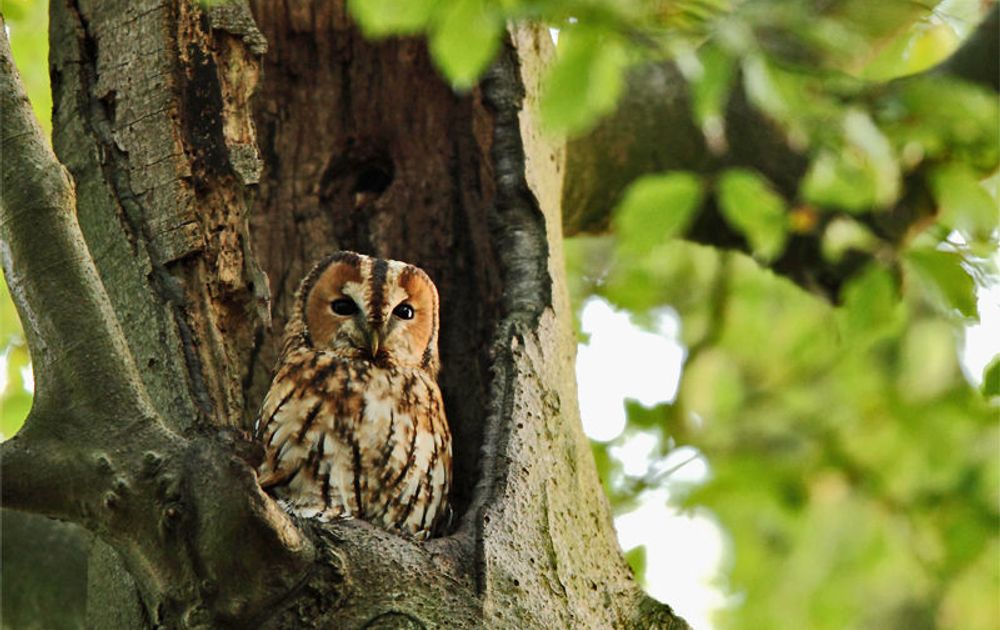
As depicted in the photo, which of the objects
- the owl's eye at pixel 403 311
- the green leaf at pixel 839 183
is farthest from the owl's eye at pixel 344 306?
the green leaf at pixel 839 183

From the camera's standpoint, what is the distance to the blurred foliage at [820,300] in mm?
2764

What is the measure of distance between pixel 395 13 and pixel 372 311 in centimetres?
73

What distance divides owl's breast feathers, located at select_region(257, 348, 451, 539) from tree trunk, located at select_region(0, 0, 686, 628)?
0.14 metres

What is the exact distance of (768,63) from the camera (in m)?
2.65

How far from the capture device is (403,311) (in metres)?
3.10

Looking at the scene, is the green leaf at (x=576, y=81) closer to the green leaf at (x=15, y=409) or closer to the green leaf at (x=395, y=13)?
the green leaf at (x=395, y=13)

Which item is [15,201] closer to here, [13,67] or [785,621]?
[13,67]

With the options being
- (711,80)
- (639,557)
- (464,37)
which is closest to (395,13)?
(464,37)

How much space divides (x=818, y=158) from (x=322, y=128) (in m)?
1.34

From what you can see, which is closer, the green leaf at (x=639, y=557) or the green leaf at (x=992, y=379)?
the green leaf at (x=992, y=379)

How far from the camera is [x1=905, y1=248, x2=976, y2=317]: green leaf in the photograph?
9.75 ft

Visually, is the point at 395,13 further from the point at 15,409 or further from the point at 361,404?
the point at 15,409

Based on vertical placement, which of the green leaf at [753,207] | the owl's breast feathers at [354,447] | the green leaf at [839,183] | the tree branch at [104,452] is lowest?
the tree branch at [104,452]

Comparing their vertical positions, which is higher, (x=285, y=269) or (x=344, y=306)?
(x=285, y=269)
